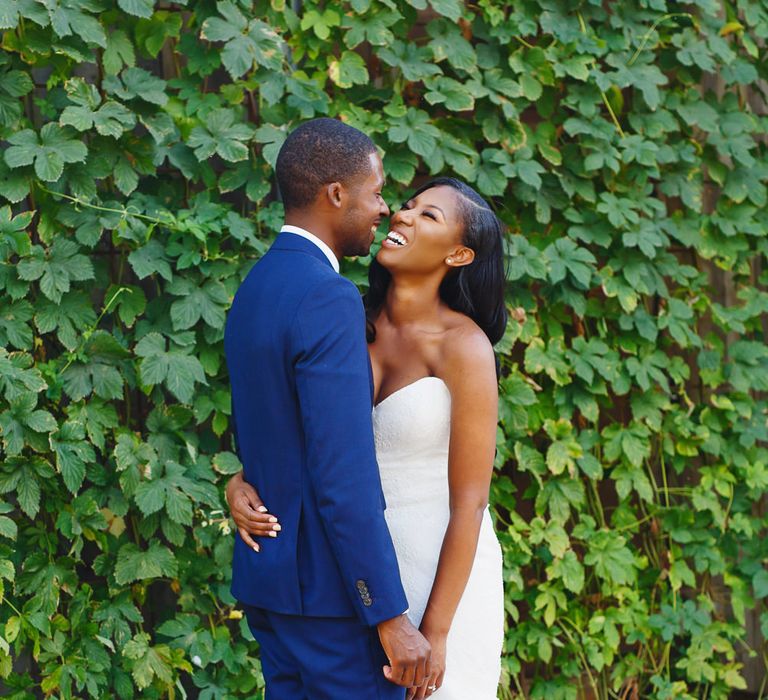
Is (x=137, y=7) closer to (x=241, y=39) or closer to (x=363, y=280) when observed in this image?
(x=241, y=39)

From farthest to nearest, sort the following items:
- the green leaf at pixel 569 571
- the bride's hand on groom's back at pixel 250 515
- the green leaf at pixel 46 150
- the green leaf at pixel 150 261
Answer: the green leaf at pixel 569 571
the green leaf at pixel 150 261
the green leaf at pixel 46 150
the bride's hand on groom's back at pixel 250 515

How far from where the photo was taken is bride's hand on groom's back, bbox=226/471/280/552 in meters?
1.96

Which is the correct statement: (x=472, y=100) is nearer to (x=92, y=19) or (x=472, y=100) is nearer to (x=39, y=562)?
(x=92, y=19)

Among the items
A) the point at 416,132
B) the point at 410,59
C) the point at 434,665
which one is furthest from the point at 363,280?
→ the point at 434,665

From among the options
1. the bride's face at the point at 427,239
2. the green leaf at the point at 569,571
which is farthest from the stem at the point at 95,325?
the green leaf at the point at 569,571

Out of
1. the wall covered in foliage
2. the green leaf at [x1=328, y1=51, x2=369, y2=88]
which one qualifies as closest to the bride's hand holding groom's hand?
the wall covered in foliage

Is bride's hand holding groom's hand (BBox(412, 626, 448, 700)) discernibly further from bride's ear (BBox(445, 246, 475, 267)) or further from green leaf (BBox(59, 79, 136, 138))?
green leaf (BBox(59, 79, 136, 138))

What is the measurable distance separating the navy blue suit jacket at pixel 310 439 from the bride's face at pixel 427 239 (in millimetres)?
333

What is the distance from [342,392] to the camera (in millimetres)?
1815

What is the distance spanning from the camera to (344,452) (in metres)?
1.82

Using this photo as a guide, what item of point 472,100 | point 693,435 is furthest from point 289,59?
point 693,435

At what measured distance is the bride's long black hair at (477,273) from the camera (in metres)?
2.31

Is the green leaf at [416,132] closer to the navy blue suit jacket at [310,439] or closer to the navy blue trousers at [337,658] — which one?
the navy blue suit jacket at [310,439]

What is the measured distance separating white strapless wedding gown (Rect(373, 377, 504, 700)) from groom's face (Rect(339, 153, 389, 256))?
36 centimetres
